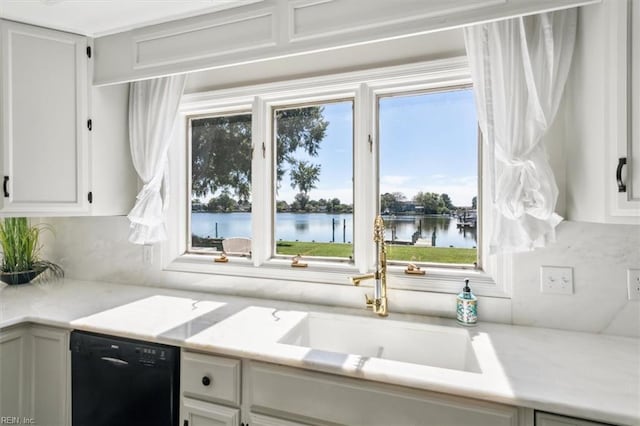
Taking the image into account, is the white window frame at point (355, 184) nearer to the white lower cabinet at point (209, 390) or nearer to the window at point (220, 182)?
the window at point (220, 182)

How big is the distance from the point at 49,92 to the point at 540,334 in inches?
107

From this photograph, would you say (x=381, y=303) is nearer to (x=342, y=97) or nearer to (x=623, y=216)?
(x=623, y=216)

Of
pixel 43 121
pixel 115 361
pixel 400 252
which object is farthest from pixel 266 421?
pixel 43 121

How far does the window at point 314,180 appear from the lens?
1876 mm

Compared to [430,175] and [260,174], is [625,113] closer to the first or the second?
[430,175]

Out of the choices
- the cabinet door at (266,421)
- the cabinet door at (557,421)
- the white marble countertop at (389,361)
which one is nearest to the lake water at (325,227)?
the white marble countertop at (389,361)

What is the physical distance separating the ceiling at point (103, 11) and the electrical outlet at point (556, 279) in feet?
5.99

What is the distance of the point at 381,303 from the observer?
5.16 feet

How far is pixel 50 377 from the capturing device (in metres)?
1.58

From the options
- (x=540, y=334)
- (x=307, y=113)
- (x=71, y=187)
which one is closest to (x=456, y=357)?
(x=540, y=334)

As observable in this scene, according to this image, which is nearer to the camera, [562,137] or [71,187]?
[562,137]

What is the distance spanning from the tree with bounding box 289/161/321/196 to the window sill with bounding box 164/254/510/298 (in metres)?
0.44

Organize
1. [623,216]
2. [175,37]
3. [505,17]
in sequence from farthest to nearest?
[175,37] < [505,17] < [623,216]

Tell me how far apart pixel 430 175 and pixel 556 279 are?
72 cm
